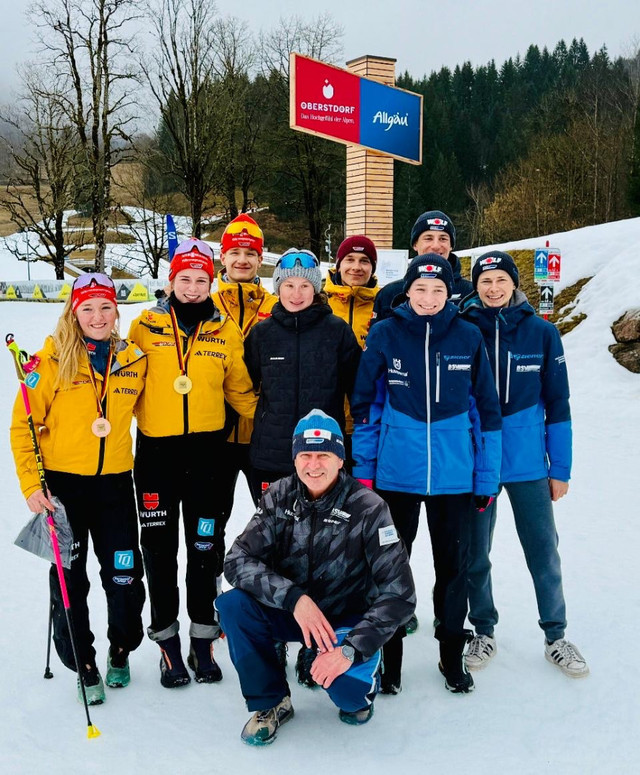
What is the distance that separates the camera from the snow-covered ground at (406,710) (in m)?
2.58

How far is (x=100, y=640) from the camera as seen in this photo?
11.5 feet

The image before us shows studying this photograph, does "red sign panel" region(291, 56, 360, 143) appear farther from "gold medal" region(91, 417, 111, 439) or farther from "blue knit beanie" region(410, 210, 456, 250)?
"gold medal" region(91, 417, 111, 439)

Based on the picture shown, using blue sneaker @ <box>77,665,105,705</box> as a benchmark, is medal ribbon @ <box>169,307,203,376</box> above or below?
above

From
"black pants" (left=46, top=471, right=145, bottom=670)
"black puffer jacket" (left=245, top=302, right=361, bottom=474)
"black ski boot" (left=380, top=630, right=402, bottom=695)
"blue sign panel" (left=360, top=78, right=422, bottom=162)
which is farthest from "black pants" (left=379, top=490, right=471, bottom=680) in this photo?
"blue sign panel" (left=360, top=78, right=422, bottom=162)

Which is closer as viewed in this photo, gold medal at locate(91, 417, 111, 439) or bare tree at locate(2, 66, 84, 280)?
gold medal at locate(91, 417, 111, 439)

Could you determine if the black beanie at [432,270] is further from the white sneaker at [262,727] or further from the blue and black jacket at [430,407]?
the white sneaker at [262,727]

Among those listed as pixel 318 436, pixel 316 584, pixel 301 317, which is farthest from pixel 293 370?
pixel 316 584

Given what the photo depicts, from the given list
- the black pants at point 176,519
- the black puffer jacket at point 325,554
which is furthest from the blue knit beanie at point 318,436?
the black pants at point 176,519

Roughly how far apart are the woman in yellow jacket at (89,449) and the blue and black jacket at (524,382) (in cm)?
172

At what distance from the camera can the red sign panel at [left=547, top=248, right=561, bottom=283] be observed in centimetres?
961

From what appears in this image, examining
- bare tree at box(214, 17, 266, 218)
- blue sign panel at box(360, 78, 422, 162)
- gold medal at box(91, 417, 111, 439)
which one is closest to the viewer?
gold medal at box(91, 417, 111, 439)

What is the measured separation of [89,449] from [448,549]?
1.67 metres

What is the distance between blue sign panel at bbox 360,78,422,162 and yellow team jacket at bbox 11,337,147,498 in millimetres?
8166

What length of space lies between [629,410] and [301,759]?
661 centimetres
